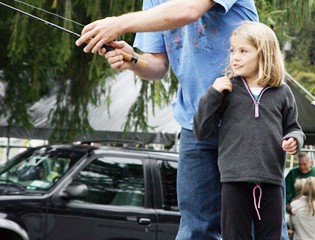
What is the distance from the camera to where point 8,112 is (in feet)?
46.2

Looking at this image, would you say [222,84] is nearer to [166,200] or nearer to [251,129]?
[251,129]

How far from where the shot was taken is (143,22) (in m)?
3.01

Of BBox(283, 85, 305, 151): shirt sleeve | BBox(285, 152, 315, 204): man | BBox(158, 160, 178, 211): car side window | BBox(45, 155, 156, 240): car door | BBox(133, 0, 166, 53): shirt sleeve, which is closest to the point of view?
BBox(283, 85, 305, 151): shirt sleeve

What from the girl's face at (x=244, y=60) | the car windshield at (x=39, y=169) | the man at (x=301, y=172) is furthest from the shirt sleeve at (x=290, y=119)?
the man at (x=301, y=172)

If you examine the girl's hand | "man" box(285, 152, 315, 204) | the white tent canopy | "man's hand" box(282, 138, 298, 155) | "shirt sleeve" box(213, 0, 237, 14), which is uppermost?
"shirt sleeve" box(213, 0, 237, 14)

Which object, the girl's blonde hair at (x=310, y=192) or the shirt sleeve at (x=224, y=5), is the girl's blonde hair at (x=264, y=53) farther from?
the girl's blonde hair at (x=310, y=192)

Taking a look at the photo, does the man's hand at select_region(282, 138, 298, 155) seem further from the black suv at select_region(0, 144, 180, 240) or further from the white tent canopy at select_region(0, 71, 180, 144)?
the white tent canopy at select_region(0, 71, 180, 144)

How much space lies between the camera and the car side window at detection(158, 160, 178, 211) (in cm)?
852

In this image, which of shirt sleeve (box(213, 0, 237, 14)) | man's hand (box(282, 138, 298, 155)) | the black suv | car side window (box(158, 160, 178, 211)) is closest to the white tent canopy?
car side window (box(158, 160, 178, 211))

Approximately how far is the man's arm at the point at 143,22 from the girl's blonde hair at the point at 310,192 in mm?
7185

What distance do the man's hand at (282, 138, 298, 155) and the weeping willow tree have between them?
6.21 meters

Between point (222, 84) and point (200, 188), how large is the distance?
45cm

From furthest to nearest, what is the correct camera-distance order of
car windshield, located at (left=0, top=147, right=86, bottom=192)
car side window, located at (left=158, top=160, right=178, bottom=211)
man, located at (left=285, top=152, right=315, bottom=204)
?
man, located at (left=285, top=152, right=315, bottom=204) < car side window, located at (left=158, top=160, right=178, bottom=211) < car windshield, located at (left=0, top=147, right=86, bottom=192)

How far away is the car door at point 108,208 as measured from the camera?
789 cm
